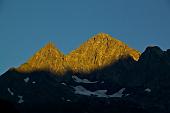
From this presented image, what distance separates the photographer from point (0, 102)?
13588 cm

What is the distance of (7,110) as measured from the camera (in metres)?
129

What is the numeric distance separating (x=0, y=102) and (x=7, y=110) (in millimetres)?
7700
